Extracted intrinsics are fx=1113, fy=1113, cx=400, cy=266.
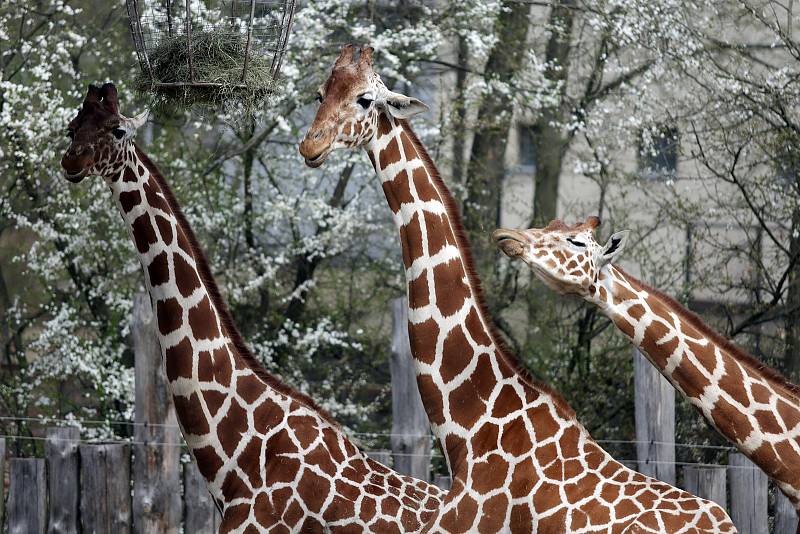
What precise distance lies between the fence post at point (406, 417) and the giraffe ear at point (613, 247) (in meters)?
2.06

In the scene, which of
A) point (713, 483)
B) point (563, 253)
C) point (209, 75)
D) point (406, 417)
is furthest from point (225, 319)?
point (713, 483)

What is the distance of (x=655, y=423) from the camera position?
5855 millimetres

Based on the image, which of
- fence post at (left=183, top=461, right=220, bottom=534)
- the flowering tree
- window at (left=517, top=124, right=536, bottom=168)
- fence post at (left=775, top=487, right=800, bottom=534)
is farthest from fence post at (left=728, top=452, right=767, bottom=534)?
window at (left=517, top=124, right=536, bottom=168)

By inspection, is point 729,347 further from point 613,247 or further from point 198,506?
point 198,506

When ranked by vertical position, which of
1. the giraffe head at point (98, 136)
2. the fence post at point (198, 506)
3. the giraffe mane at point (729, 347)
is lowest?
the fence post at point (198, 506)

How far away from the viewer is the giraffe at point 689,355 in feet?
14.1

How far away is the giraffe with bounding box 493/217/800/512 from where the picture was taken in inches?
169

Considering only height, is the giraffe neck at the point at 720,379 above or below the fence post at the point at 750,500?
above

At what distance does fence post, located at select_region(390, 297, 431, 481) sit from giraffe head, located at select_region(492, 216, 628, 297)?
1986 millimetres

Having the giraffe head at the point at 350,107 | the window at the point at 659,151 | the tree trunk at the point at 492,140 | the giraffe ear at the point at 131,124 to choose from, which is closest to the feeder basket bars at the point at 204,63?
the giraffe ear at the point at 131,124

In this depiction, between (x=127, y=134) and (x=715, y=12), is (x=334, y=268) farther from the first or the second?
(x=127, y=134)

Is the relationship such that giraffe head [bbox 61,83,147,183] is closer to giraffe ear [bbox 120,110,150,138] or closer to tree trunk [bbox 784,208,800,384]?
giraffe ear [bbox 120,110,150,138]

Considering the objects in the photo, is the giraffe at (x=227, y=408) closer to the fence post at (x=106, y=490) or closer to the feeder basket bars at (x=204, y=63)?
the feeder basket bars at (x=204, y=63)

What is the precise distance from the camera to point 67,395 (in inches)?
386
